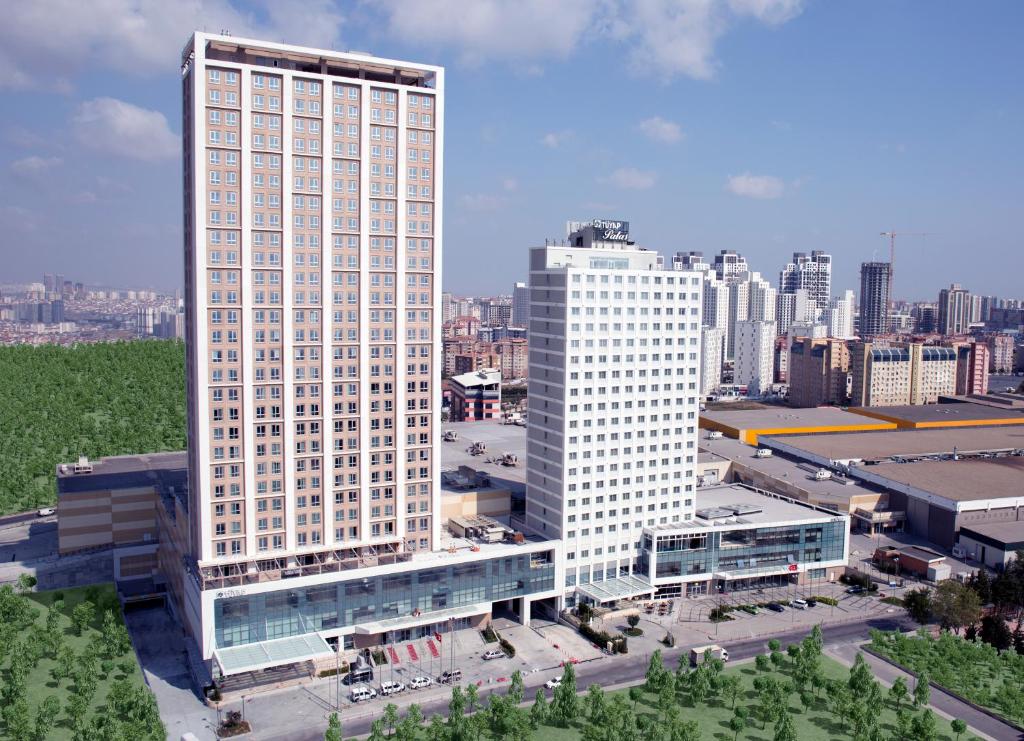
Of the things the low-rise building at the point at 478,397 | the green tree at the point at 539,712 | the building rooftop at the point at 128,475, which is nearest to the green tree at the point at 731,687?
the green tree at the point at 539,712

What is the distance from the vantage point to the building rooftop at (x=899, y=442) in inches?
4026

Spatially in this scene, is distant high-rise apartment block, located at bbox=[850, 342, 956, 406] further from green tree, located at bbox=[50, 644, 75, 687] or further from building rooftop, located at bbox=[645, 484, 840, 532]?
green tree, located at bbox=[50, 644, 75, 687]

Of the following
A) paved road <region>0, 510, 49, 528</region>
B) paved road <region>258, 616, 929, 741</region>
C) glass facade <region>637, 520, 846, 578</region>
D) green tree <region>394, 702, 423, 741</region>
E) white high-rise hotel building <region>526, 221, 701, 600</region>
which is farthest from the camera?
paved road <region>0, 510, 49, 528</region>

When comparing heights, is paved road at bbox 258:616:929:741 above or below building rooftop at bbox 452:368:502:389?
below

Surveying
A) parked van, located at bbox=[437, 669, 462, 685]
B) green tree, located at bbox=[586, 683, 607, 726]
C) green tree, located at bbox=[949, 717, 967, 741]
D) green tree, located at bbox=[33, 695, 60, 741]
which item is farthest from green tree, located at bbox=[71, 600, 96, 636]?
green tree, located at bbox=[949, 717, 967, 741]

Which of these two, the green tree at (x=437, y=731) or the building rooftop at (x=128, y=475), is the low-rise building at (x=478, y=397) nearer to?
the building rooftop at (x=128, y=475)

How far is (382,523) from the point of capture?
57344 millimetres

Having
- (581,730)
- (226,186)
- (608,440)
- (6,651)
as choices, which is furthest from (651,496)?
(6,651)

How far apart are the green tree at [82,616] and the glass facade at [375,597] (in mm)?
11668

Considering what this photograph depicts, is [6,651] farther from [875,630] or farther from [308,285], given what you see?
[875,630]

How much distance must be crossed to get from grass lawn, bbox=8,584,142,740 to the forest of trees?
35.0m

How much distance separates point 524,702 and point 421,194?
102ft

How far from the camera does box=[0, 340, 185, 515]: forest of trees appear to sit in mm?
101688

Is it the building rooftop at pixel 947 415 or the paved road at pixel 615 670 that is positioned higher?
the building rooftop at pixel 947 415
